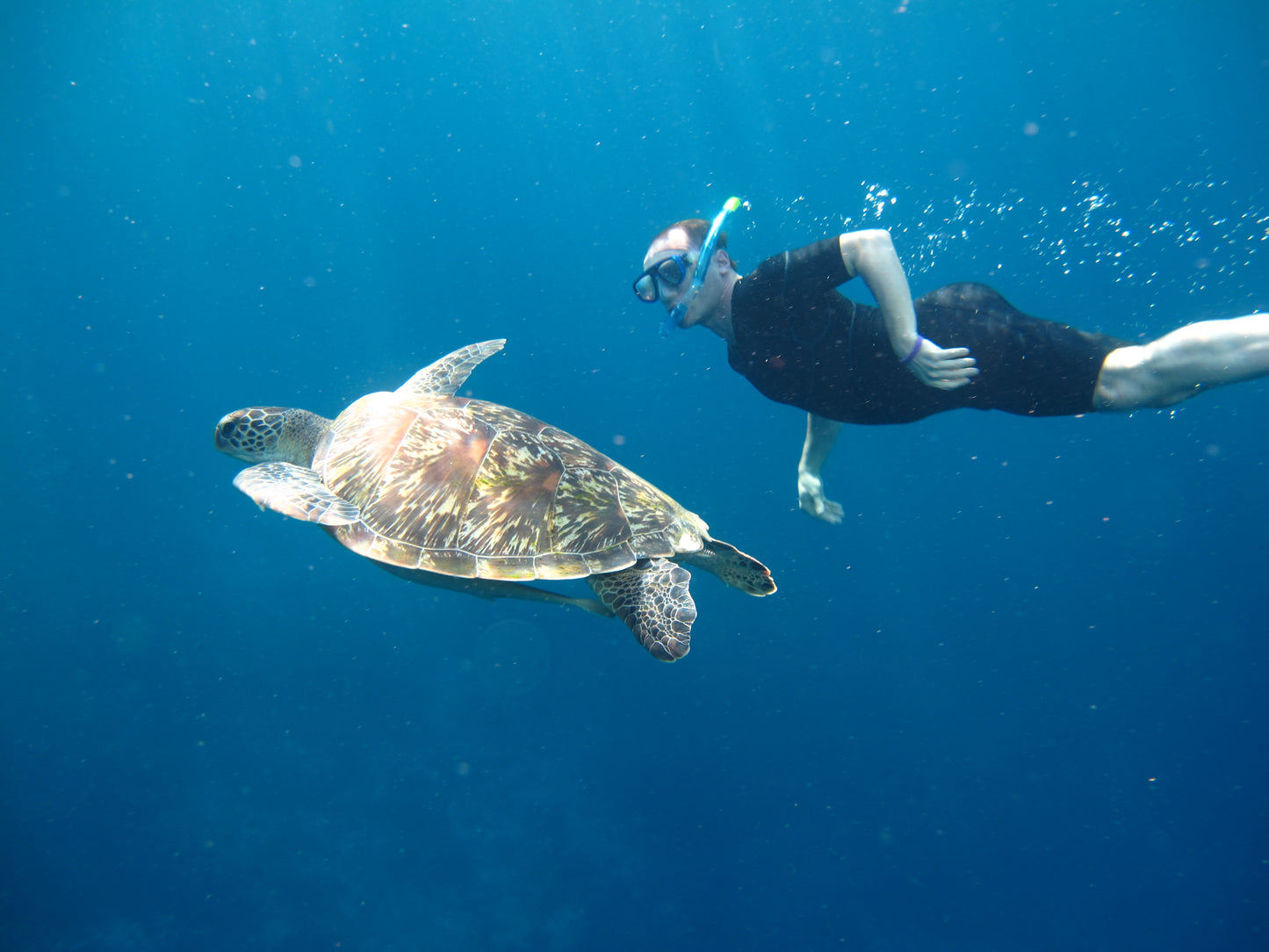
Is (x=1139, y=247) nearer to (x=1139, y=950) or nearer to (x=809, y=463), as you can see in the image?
(x=1139, y=950)

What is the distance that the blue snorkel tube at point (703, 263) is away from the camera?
298 centimetres

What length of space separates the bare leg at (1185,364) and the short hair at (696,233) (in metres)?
2.07

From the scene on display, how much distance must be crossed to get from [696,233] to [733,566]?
1.98 m

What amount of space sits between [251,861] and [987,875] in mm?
14401

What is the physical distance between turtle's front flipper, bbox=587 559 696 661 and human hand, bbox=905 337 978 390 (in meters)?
1.53

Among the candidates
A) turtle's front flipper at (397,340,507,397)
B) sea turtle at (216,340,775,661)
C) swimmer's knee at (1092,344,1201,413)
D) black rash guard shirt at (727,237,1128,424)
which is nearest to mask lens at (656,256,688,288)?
black rash guard shirt at (727,237,1128,424)

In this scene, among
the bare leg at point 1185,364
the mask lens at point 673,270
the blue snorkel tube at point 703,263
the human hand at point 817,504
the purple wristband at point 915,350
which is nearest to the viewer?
the bare leg at point 1185,364

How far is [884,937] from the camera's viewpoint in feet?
34.6

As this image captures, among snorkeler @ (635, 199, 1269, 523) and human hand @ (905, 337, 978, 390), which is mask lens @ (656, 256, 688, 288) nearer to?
snorkeler @ (635, 199, 1269, 523)

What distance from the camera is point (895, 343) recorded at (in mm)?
2707

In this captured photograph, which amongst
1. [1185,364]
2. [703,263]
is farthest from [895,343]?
[1185,364]

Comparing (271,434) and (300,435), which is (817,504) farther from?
(271,434)

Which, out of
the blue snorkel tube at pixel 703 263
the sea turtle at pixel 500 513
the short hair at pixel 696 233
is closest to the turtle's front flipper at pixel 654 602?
the sea turtle at pixel 500 513

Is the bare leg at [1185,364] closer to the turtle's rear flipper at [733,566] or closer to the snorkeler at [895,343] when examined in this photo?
the snorkeler at [895,343]
